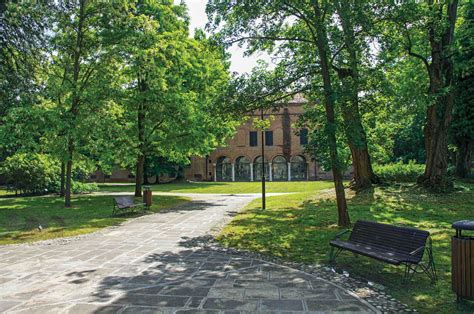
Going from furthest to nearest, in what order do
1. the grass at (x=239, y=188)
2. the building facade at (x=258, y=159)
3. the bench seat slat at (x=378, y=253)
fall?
1. the building facade at (x=258, y=159)
2. the grass at (x=239, y=188)
3. the bench seat slat at (x=378, y=253)

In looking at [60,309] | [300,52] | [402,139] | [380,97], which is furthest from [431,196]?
[402,139]

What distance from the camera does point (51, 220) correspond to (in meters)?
12.6

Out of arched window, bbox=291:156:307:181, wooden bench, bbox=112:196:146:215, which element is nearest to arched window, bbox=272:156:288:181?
arched window, bbox=291:156:307:181

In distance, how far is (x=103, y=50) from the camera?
16.3m

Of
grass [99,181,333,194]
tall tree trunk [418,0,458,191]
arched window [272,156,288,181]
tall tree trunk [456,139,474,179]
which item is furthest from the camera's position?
arched window [272,156,288,181]

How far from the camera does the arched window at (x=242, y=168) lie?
158ft

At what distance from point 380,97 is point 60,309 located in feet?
30.5

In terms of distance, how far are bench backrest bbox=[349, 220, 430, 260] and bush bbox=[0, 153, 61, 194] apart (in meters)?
20.2

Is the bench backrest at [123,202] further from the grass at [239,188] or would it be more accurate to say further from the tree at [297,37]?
the grass at [239,188]

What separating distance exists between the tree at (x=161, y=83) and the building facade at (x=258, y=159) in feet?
88.0

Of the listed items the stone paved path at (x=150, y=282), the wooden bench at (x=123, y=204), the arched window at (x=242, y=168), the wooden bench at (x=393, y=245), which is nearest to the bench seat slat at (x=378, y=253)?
the wooden bench at (x=393, y=245)

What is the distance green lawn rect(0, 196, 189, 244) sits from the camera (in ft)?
32.3

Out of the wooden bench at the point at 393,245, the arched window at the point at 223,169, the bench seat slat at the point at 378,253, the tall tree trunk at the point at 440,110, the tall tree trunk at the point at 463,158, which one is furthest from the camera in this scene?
the arched window at the point at 223,169

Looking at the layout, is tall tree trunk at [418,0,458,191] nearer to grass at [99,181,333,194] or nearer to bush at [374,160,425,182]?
bush at [374,160,425,182]
